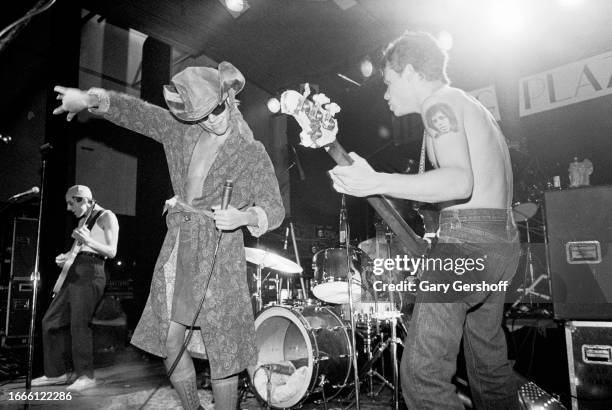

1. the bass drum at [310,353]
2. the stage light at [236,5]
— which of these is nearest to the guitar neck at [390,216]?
the bass drum at [310,353]

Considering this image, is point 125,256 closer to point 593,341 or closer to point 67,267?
point 67,267

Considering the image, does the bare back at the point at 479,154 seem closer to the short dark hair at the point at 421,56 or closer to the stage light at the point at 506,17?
the short dark hair at the point at 421,56

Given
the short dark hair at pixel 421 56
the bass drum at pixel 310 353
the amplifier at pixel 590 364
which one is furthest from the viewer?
the bass drum at pixel 310 353

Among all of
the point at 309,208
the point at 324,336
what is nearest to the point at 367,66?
the point at 309,208

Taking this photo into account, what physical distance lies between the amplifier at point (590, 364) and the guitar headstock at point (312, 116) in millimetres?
2359

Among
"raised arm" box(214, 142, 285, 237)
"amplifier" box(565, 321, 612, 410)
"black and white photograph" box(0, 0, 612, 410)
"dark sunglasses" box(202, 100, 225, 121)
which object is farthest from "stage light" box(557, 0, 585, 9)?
"dark sunglasses" box(202, 100, 225, 121)

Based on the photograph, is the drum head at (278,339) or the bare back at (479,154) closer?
the bare back at (479,154)

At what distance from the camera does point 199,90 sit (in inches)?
88.2

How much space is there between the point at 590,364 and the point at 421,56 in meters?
2.55

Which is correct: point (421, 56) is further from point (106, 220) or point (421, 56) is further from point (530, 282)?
point (530, 282)

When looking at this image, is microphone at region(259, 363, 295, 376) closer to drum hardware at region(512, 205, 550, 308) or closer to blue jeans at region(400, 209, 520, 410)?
blue jeans at region(400, 209, 520, 410)

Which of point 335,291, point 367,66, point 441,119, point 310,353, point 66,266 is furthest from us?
point 367,66

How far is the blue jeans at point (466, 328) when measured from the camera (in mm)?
1738

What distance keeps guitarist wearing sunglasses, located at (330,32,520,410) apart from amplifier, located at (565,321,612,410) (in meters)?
1.46
